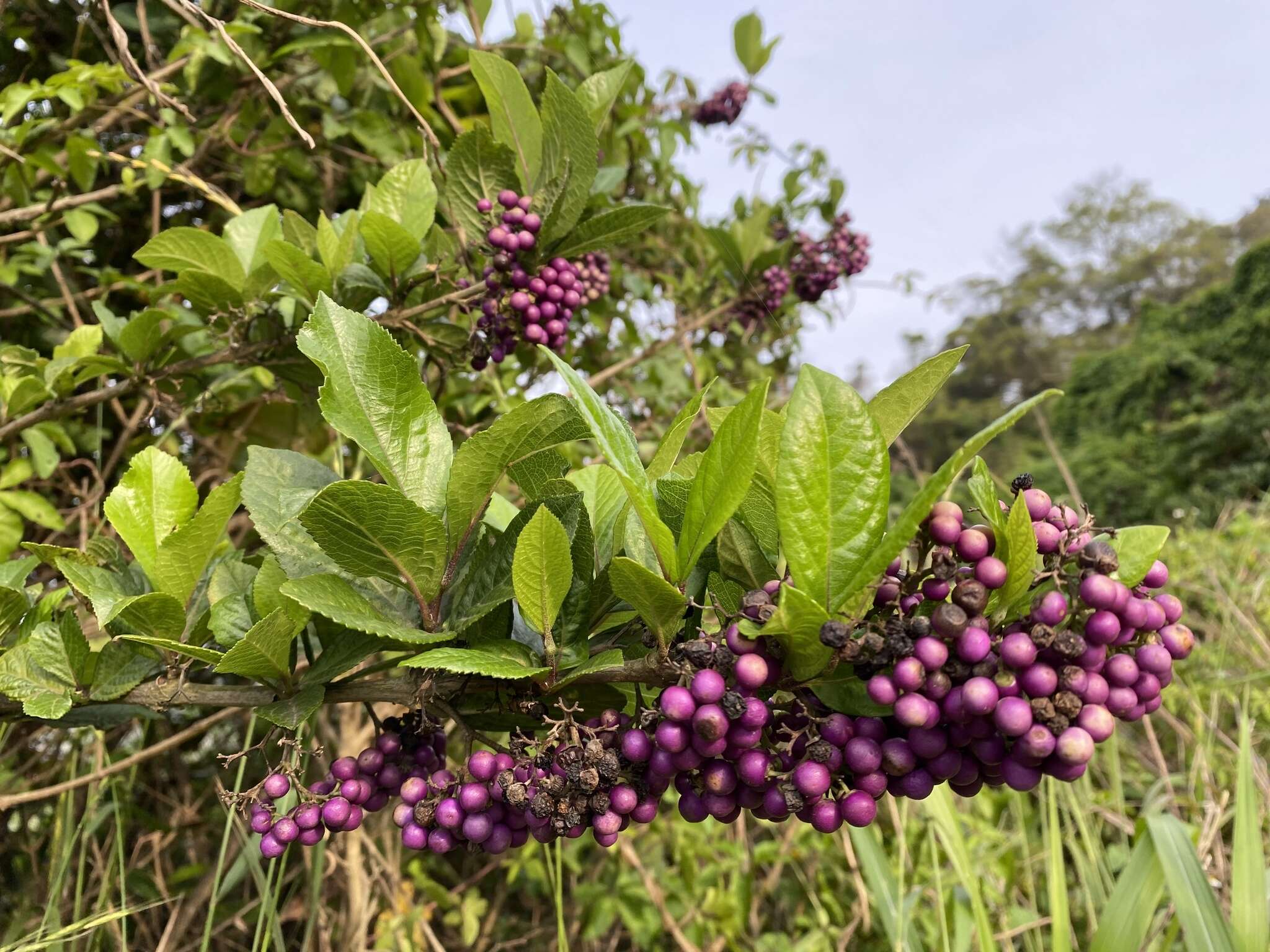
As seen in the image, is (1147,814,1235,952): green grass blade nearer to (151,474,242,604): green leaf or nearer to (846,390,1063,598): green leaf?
(846,390,1063,598): green leaf

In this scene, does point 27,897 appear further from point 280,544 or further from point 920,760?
point 920,760

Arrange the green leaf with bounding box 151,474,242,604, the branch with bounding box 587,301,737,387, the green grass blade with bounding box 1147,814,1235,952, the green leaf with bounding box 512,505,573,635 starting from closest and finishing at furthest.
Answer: the green leaf with bounding box 512,505,573,635, the green leaf with bounding box 151,474,242,604, the green grass blade with bounding box 1147,814,1235,952, the branch with bounding box 587,301,737,387

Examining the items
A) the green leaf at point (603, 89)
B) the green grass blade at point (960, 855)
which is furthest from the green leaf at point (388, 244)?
the green grass blade at point (960, 855)

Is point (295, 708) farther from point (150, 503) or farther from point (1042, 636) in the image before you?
point (1042, 636)

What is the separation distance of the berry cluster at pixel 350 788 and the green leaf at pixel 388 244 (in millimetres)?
520

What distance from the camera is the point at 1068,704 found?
45cm

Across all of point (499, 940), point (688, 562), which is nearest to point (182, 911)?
point (499, 940)

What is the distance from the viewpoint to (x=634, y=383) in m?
2.13

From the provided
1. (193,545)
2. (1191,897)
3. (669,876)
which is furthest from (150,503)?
(669,876)

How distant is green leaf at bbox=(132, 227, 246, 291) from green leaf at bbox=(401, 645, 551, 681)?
26.0 inches

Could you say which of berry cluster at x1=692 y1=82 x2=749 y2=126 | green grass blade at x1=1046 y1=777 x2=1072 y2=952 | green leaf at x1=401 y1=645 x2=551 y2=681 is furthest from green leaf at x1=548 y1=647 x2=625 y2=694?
berry cluster at x1=692 y1=82 x2=749 y2=126

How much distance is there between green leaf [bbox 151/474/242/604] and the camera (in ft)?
2.12

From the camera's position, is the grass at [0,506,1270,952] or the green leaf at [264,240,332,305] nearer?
the green leaf at [264,240,332,305]

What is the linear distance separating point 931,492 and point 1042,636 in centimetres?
14
